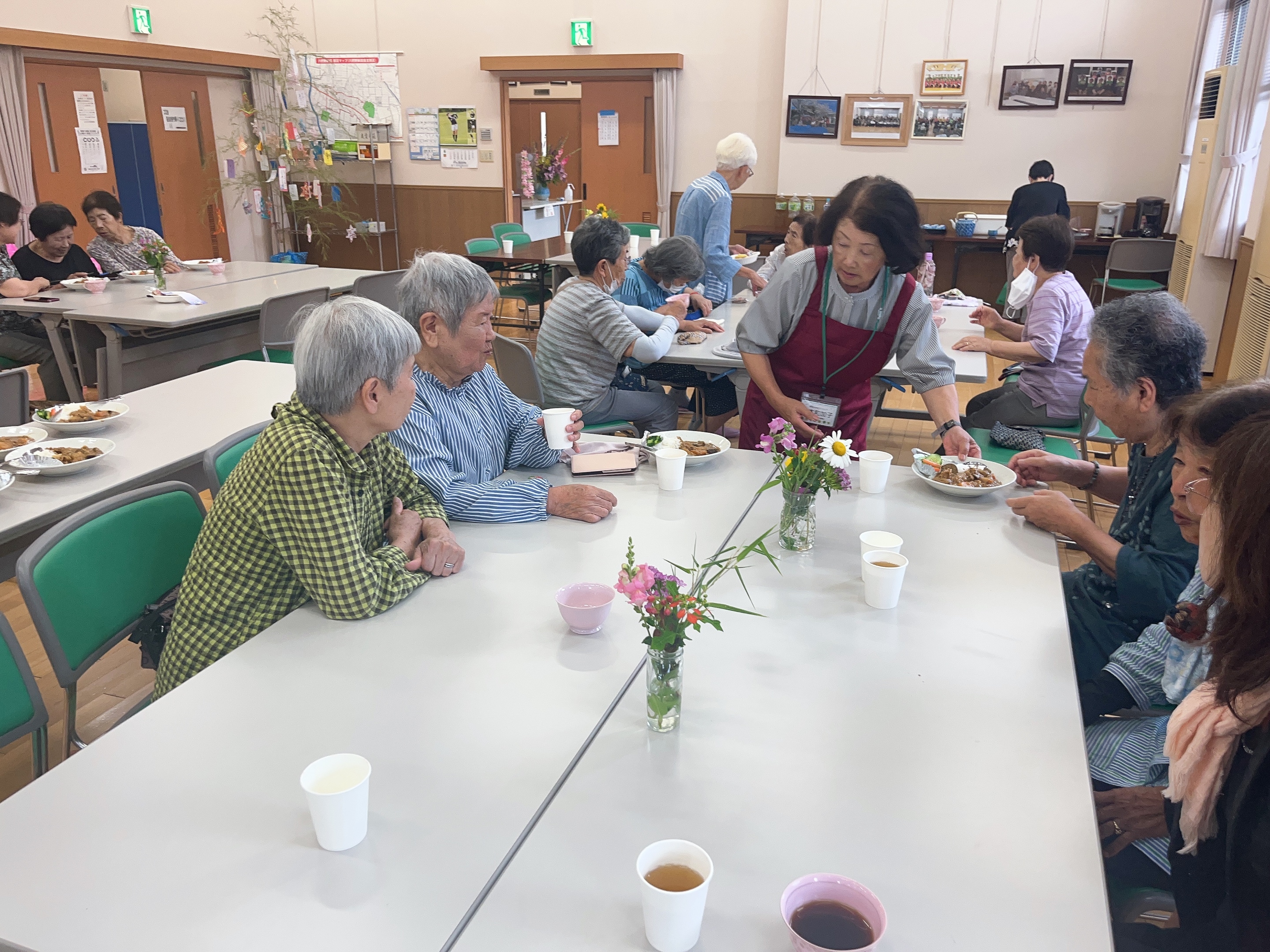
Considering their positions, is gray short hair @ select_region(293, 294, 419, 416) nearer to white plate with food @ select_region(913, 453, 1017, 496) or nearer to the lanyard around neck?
white plate with food @ select_region(913, 453, 1017, 496)

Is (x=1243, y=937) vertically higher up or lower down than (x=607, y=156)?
lower down

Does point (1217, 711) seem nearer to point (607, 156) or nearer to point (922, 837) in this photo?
point (922, 837)

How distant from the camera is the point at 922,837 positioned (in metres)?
1.09

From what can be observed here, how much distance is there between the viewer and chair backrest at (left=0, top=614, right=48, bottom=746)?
1.54 m

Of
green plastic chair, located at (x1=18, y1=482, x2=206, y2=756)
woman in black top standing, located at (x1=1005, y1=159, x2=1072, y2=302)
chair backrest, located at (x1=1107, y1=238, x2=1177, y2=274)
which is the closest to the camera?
green plastic chair, located at (x1=18, y1=482, x2=206, y2=756)

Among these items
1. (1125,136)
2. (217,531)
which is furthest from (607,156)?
(217,531)

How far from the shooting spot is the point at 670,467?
2184 millimetres

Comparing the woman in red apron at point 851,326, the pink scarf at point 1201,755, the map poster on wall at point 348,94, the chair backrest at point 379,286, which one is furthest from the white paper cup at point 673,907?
the map poster on wall at point 348,94

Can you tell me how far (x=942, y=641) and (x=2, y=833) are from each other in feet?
4.66

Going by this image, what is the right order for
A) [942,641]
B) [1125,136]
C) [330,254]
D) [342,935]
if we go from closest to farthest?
[342,935]
[942,641]
[1125,136]
[330,254]

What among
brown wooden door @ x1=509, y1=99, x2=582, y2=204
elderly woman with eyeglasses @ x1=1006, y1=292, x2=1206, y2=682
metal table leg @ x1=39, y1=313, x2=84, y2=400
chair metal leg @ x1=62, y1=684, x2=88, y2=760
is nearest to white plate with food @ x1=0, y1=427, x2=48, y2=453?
chair metal leg @ x1=62, y1=684, x2=88, y2=760

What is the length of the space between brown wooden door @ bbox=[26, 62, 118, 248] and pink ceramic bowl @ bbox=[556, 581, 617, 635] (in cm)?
797

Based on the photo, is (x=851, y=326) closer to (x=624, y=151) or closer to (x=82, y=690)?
(x=82, y=690)

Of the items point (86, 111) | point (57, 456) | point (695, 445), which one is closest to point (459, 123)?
point (86, 111)
